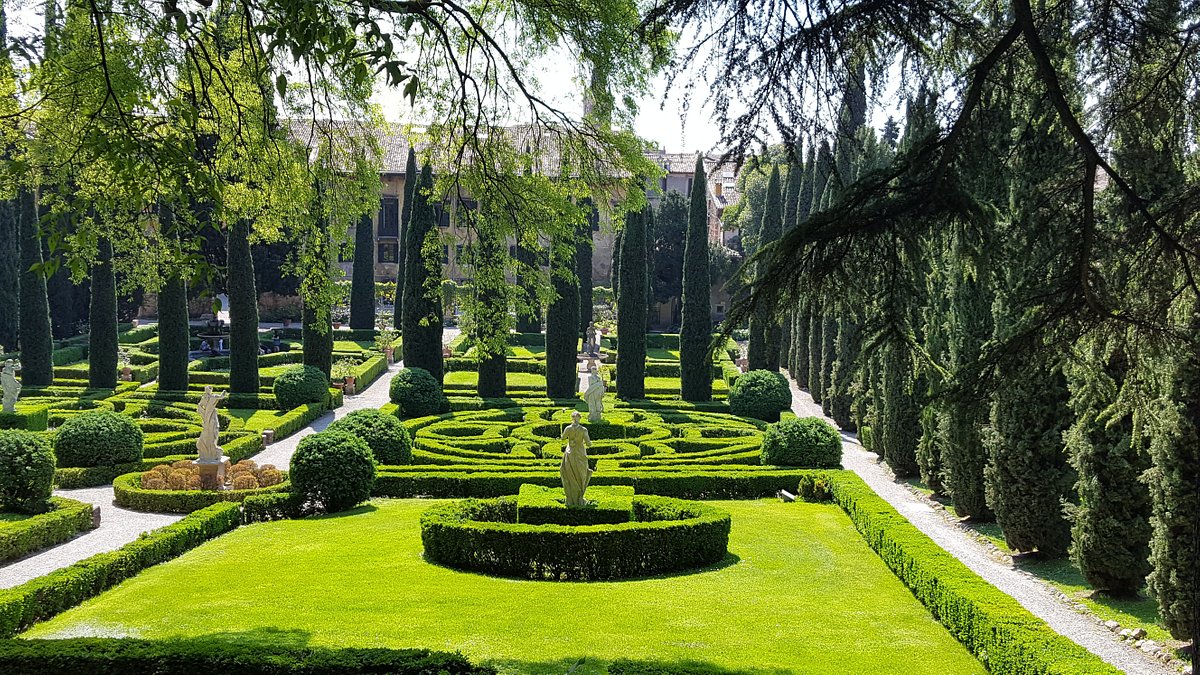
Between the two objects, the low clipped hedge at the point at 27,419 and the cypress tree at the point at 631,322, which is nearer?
the low clipped hedge at the point at 27,419

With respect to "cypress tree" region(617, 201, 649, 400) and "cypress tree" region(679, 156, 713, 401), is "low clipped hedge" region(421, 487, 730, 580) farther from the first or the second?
"cypress tree" region(617, 201, 649, 400)

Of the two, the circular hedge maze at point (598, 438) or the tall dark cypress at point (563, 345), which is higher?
the tall dark cypress at point (563, 345)

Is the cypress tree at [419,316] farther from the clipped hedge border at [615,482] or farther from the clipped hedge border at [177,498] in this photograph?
the clipped hedge border at [177,498]

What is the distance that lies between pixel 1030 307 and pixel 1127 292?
3.27 ft

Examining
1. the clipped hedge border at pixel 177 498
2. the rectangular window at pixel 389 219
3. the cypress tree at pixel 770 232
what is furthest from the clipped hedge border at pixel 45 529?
the rectangular window at pixel 389 219

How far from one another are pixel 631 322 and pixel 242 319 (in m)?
11.4

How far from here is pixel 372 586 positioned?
40.1 ft

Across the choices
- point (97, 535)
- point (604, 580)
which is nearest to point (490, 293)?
point (604, 580)

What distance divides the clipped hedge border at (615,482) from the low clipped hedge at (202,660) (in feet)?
33.7

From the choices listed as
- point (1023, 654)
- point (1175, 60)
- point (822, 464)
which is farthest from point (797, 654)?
point (822, 464)

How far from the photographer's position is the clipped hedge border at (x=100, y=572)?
1095 cm

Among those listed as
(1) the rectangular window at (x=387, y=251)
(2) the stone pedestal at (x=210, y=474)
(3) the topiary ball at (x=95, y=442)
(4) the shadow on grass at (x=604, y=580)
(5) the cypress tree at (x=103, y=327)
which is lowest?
(4) the shadow on grass at (x=604, y=580)

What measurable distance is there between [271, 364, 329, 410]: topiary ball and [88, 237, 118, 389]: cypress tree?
5303 mm

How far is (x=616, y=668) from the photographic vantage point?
324 inches
